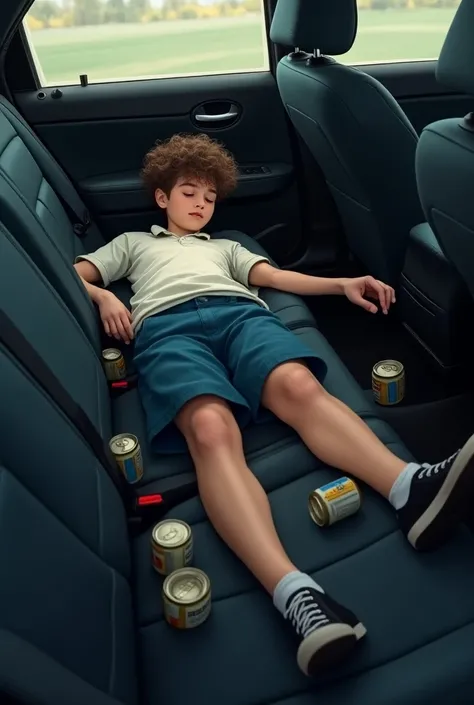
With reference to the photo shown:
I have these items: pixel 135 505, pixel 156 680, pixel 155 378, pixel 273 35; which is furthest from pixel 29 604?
pixel 273 35

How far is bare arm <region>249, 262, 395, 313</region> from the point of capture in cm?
184

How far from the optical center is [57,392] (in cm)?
128

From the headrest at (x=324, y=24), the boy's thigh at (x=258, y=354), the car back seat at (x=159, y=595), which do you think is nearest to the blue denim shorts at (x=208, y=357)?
the boy's thigh at (x=258, y=354)

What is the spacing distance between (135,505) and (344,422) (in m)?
0.45

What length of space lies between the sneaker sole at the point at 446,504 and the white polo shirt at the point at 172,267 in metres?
0.86

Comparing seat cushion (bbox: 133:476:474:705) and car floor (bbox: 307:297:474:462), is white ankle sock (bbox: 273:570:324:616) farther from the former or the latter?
car floor (bbox: 307:297:474:462)

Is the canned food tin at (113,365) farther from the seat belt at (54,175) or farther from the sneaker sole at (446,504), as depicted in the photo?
the sneaker sole at (446,504)

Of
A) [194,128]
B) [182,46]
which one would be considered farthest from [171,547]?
[182,46]

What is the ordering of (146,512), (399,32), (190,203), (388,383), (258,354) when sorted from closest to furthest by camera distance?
1. (146,512)
2. (258,354)
3. (388,383)
4. (190,203)
5. (399,32)

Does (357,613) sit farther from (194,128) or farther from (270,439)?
(194,128)

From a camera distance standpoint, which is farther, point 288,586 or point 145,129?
point 145,129

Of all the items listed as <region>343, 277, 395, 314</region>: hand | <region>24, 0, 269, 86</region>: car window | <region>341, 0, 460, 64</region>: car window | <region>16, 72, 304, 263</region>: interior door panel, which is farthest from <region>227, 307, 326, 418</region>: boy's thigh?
<region>24, 0, 269, 86</region>: car window

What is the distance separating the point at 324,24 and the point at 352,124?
0.27 meters

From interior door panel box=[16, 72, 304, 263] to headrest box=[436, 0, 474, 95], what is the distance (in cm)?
123
